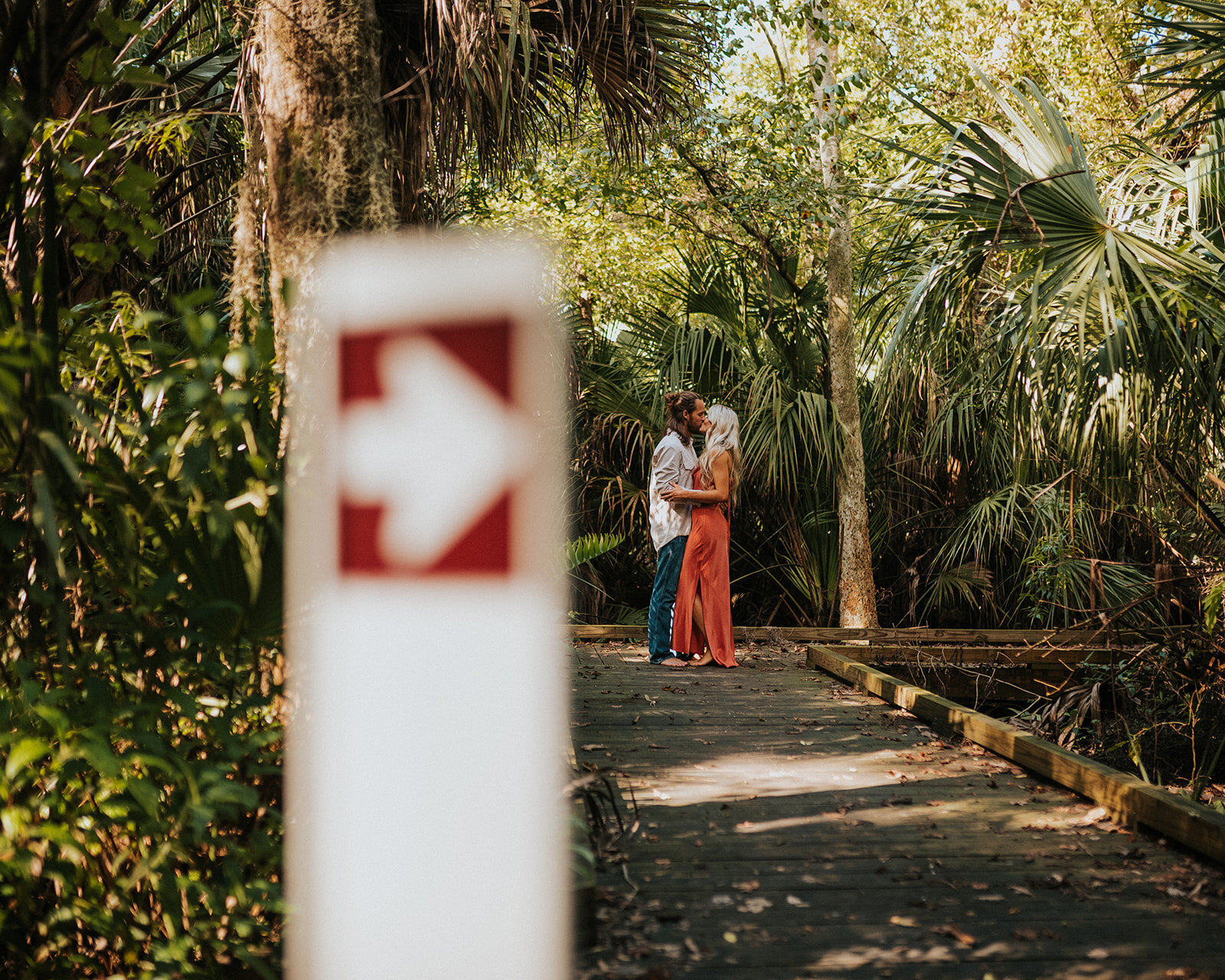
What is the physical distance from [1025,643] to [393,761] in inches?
324

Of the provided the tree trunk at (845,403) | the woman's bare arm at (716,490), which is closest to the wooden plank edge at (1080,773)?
the woman's bare arm at (716,490)

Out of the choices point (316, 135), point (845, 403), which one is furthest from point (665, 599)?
point (316, 135)

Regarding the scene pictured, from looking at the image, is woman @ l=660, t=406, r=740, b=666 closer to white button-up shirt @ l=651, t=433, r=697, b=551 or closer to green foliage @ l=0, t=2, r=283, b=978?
white button-up shirt @ l=651, t=433, r=697, b=551

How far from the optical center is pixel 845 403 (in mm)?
10023

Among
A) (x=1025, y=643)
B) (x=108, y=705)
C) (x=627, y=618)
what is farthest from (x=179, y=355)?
(x=627, y=618)

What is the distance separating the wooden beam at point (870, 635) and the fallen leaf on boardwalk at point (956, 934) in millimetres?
4721

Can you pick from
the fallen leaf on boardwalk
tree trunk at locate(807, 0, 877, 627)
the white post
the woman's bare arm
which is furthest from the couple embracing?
the white post

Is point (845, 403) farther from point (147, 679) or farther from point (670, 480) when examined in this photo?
point (147, 679)

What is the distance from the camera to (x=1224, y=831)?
138 inches

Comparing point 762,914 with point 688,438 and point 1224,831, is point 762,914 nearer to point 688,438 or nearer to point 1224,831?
point 1224,831

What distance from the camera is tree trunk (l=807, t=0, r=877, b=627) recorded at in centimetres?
991

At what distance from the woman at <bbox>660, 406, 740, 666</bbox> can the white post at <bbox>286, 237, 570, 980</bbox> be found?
672cm

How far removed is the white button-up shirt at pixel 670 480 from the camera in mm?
7750

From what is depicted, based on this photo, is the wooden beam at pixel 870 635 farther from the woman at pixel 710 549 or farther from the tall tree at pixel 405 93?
the tall tree at pixel 405 93
